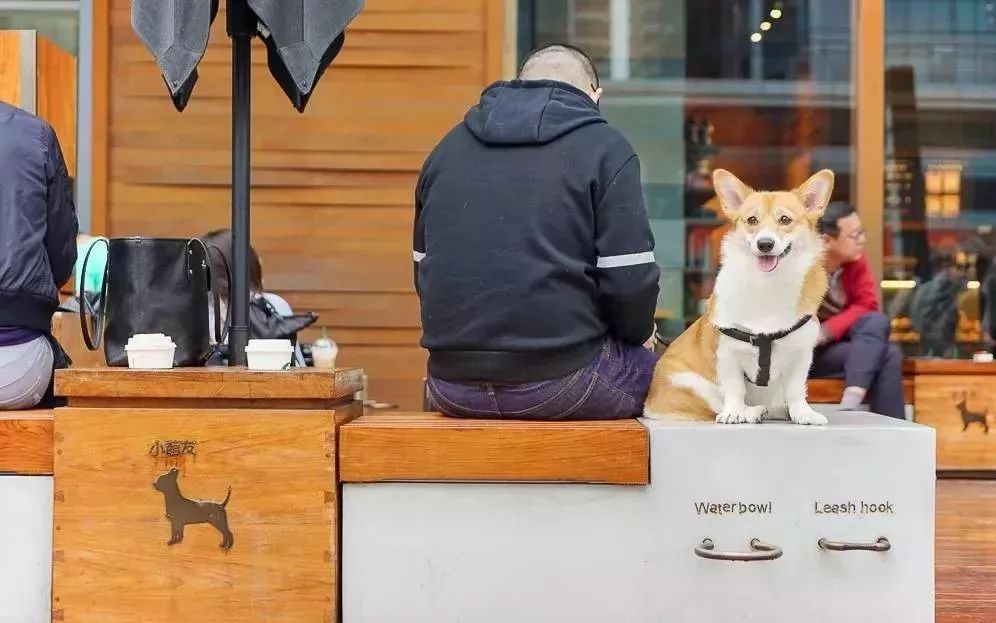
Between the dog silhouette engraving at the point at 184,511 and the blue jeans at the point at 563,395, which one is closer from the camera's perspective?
the dog silhouette engraving at the point at 184,511

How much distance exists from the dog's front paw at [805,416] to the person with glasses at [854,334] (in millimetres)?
2085

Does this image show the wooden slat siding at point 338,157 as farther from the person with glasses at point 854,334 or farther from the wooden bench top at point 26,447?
the wooden bench top at point 26,447

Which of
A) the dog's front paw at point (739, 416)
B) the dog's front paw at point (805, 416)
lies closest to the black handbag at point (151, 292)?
the dog's front paw at point (739, 416)

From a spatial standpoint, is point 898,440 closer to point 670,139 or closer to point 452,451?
point 452,451

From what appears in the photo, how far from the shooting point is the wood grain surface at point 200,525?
7.14ft

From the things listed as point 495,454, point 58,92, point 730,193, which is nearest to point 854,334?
point 730,193

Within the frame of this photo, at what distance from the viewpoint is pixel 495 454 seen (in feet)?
7.20

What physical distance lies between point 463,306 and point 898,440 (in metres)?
0.96

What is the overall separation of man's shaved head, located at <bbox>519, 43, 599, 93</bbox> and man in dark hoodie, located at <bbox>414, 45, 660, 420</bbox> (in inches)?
5.0

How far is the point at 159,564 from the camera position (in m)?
2.18

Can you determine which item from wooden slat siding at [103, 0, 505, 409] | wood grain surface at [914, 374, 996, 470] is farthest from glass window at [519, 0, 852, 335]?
wood grain surface at [914, 374, 996, 470]

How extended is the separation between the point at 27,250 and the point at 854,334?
3.17m

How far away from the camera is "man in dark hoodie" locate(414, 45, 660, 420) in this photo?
Result: 7.59ft

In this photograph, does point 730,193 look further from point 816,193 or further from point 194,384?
point 194,384
